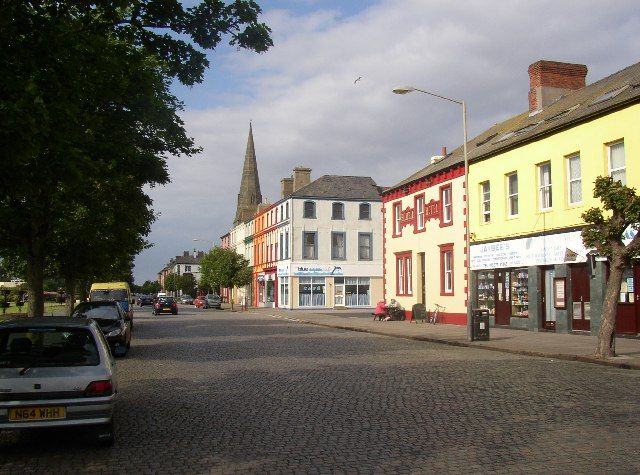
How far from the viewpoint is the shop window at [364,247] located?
61844 mm

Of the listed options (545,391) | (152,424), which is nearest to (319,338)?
(545,391)

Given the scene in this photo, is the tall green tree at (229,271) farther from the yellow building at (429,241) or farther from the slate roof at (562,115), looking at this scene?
the slate roof at (562,115)

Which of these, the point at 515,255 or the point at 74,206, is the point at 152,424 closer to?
the point at 74,206

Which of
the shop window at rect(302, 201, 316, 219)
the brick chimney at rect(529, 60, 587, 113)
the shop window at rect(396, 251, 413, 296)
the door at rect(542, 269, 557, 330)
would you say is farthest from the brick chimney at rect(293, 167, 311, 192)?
the door at rect(542, 269, 557, 330)

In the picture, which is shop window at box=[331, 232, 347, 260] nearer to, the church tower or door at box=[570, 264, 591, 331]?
door at box=[570, 264, 591, 331]

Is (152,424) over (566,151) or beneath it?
beneath

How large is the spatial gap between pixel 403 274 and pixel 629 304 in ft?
59.5

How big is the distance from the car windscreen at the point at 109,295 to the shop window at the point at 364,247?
1231 inches

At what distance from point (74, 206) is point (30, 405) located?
63.1 feet

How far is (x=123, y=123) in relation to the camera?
714 inches

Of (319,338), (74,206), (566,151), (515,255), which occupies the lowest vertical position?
(319,338)

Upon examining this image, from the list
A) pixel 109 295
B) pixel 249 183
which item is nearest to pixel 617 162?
pixel 109 295

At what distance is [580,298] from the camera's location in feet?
75.5

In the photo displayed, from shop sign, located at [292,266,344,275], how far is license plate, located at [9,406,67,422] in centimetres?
5337
